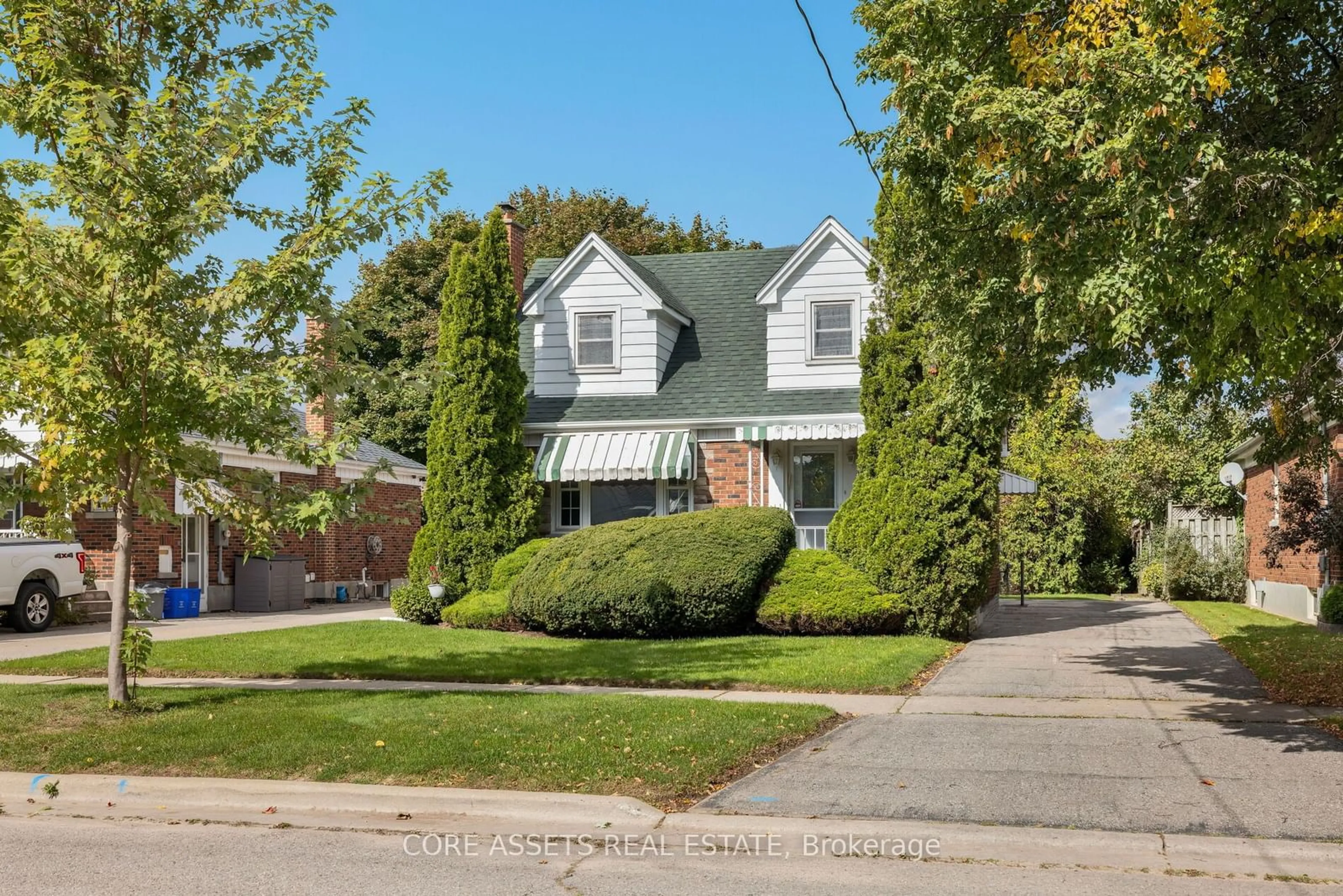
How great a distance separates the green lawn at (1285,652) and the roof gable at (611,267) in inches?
444

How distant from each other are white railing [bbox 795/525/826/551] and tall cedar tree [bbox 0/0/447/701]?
11.9 m

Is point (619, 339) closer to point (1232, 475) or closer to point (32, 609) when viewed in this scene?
point (32, 609)

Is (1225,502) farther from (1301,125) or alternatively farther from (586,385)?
(1301,125)

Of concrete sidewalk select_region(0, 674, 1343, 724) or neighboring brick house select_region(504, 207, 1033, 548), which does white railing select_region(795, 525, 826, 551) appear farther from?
concrete sidewalk select_region(0, 674, 1343, 724)

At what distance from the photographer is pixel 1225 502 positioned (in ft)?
108

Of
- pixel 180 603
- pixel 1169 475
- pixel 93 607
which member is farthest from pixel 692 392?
pixel 1169 475

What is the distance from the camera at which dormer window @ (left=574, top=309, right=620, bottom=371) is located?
23.1 meters

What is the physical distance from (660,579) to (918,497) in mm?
3964

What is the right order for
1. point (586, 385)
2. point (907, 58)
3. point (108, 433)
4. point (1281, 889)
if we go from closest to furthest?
point (1281, 889)
point (907, 58)
point (108, 433)
point (586, 385)

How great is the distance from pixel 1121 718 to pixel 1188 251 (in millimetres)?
4636

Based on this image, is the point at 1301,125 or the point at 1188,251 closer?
the point at 1188,251

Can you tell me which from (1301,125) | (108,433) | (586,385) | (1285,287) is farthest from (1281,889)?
(586,385)

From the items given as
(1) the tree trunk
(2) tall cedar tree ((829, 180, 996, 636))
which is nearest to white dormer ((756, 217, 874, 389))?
(2) tall cedar tree ((829, 180, 996, 636))

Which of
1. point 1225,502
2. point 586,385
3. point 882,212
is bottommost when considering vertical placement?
point 1225,502
